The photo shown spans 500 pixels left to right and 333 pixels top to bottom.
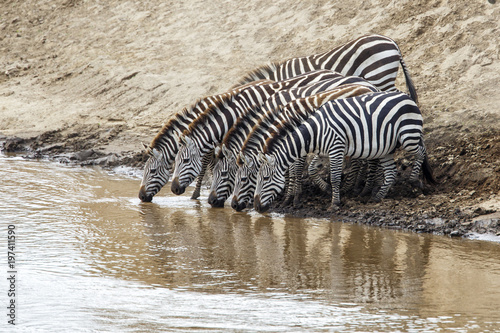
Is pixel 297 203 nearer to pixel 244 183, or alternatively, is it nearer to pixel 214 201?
pixel 244 183

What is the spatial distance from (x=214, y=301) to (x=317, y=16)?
35.8 ft

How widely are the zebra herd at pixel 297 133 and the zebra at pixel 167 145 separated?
2 cm

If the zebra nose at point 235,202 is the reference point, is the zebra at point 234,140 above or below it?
above

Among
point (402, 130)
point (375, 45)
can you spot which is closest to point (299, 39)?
point (375, 45)

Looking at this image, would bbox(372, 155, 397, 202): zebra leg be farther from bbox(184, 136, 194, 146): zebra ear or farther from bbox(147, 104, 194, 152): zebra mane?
bbox(147, 104, 194, 152): zebra mane

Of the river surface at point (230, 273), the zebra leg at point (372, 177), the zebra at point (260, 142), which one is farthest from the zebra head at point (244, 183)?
the zebra leg at point (372, 177)

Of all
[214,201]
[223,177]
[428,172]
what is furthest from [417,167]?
[214,201]

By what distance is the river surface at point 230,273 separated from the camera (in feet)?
16.2

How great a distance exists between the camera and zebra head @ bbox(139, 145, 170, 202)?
9812 millimetres

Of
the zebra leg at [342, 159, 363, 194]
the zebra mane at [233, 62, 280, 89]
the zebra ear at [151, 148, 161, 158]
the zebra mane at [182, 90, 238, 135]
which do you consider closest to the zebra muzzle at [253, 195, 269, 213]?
the zebra leg at [342, 159, 363, 194]

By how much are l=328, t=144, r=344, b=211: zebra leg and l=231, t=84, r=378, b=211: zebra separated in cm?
68

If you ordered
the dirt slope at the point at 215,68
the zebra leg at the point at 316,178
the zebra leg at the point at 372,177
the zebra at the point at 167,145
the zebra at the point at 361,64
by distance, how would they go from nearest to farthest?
the zebra leg at the point at 372,177, the zebra leg at the point at 316,178, the dirt slope at the point at 215,68, the zebra at the point at 167,145, the zebra at the point at 361,64

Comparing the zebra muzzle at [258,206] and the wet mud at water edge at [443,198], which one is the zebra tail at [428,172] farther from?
the zebra muzzle at [258,206]

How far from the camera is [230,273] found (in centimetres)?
617
